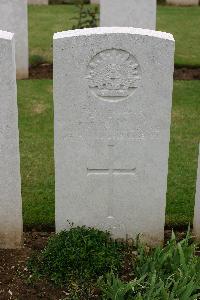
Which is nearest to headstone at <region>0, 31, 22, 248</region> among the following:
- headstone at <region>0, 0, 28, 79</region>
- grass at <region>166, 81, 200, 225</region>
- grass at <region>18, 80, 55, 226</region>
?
grass at <region>18, 80, 55, 226</region>

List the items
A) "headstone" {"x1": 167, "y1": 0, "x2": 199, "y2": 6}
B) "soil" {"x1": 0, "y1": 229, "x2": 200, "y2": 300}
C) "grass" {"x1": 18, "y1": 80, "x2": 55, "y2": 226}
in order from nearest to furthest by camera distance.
A: 1. "soil" {"x1": 0, "y1": 229, "x2": 200, "y2": 300}
2. "grass" {"x1": 18, "y1": 80, "x2": 55, "y2": 226}
3. "headstone" {"x1": 167, "y1": 0, "x2": 199, "y2": 6}

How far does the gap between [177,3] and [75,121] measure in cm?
1369

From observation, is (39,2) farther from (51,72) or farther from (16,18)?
(16,18)

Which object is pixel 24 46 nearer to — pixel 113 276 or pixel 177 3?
pixel 113 276

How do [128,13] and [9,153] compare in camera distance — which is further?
[128,13]

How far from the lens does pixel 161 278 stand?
402cm

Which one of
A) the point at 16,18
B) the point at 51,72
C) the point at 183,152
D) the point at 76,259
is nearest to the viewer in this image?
the point at 76,259

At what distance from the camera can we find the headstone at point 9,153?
423cm

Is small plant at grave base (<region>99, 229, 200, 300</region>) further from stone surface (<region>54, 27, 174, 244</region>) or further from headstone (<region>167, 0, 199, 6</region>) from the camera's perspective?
headstone (<region>167, 0, 199, 6</region>)

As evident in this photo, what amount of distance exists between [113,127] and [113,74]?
39 cm

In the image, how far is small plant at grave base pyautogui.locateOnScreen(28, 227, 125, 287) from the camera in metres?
4.20

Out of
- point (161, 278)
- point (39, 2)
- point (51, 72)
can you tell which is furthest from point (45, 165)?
point (39, 2)

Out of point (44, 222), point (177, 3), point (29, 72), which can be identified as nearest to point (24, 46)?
point (29, 72)

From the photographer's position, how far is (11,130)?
4.39m
